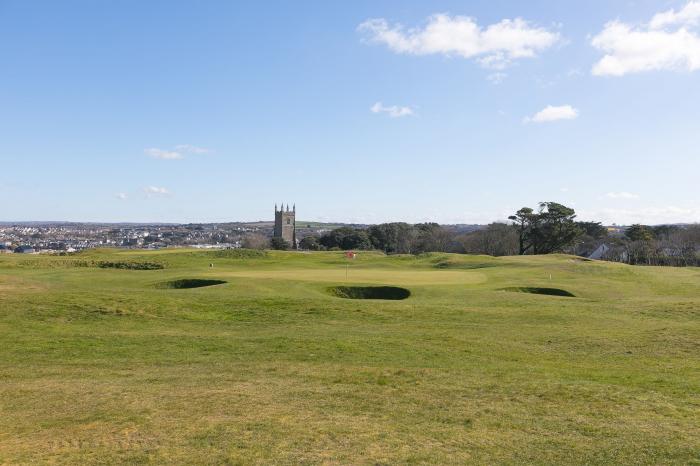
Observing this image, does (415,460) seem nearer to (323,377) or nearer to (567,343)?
(323,377)

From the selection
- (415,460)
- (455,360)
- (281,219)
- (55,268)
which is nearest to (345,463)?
(415,460)

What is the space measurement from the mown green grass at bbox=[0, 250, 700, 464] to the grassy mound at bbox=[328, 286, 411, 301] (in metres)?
2.82

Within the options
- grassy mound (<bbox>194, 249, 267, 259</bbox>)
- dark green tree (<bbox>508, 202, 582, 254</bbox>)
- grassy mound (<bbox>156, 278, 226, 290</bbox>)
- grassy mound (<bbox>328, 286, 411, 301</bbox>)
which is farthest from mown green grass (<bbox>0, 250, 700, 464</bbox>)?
dark green tree (<bbox>508, 202, 582, 254</bbox>)

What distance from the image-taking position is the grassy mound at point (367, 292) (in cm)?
2956

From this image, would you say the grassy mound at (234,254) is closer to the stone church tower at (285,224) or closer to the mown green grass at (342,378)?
the mown green grass at (342,378)

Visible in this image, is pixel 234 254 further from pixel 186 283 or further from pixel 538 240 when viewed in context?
pixel 538 240

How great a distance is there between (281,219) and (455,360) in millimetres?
134590

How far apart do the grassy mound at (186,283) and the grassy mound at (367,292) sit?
22.1 feet

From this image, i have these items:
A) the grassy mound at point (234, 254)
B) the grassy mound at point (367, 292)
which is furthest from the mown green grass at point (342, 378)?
the grassy mound at point (234, 254)

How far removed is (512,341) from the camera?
680 inches

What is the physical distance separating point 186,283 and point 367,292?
10.7 m

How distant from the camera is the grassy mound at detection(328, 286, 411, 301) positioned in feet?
97.0

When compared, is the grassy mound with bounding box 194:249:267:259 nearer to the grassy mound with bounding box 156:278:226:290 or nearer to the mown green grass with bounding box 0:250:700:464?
the grassy mound with bounding box 156:278:226:290

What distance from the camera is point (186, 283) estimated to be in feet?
104
